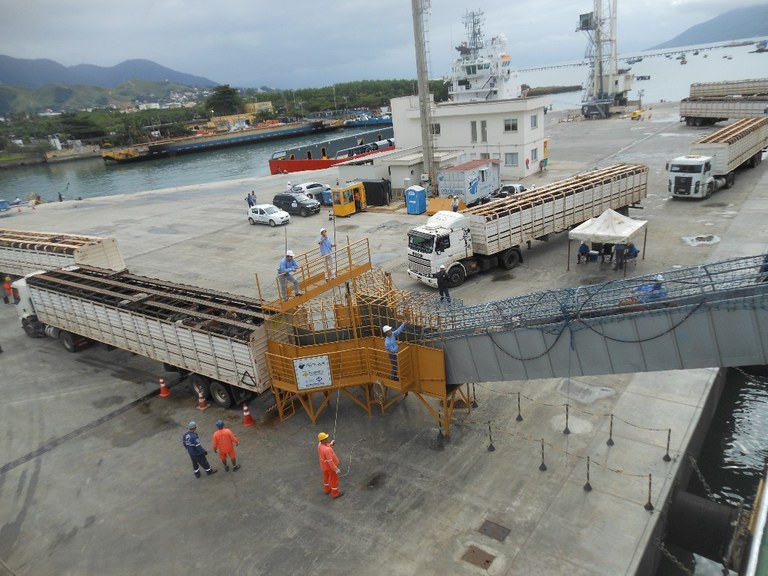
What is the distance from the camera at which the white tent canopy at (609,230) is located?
19.7m

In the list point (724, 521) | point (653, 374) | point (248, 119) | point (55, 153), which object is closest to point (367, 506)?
point (724, 521)

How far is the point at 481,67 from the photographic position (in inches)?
2217

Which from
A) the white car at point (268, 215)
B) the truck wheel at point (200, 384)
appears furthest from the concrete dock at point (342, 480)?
the white car at point (268, 215)

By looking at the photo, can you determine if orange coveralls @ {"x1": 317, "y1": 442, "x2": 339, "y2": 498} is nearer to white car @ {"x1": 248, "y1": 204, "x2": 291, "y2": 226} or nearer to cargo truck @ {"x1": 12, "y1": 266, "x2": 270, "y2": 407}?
cargo truck @ {"x1": 12, "y1": 266, "x2": 270, "y2": 407}

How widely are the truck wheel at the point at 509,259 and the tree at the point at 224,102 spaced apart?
164m

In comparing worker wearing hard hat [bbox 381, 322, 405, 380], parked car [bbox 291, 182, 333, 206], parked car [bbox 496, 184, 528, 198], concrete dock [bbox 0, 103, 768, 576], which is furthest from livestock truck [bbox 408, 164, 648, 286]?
parked car [bbox 291, 182, 333, 206]

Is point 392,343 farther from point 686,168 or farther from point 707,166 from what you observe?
point 707,166

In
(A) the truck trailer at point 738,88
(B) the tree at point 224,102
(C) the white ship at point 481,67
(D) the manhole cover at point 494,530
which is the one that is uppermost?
(B) the tree at point 224,102

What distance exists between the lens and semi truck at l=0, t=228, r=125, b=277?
72.4ft

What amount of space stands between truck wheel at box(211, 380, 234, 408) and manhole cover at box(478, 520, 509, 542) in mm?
7800

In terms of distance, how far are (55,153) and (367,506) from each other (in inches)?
5812

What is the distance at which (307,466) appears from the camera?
1148 centimetres

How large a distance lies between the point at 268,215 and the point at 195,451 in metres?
25.3

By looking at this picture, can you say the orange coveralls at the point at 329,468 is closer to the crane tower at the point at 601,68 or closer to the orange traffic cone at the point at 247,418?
the orange traffic cone at the point at 247,418
